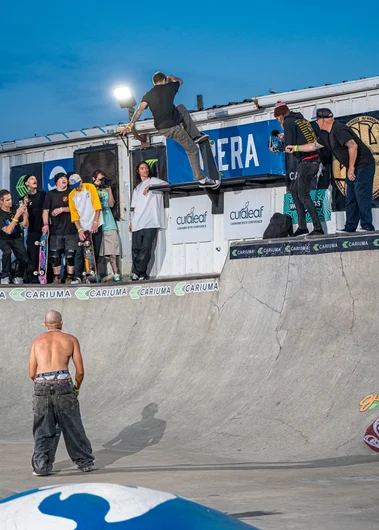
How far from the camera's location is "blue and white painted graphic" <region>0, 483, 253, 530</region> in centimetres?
239

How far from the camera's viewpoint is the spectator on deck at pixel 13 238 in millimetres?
16359

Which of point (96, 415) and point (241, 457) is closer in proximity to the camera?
point (241, 457)

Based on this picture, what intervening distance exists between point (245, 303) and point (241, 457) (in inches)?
140

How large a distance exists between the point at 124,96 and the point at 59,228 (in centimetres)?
305

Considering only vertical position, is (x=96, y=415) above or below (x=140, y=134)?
below

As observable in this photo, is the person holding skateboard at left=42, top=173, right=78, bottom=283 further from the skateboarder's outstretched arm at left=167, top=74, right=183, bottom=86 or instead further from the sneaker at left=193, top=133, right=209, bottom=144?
the skateboarder's outstretched arm at left=167, top=74, right=183, bottom=86

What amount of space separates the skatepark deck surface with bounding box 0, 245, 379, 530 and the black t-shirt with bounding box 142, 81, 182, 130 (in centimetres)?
297

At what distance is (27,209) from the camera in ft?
55.6

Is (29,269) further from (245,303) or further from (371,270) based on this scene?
(371,270)

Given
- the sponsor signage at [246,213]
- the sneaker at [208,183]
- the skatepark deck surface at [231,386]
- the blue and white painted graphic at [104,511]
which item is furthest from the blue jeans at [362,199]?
the blue and white painted graphic at [104,511]

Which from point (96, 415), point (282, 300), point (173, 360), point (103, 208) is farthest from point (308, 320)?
point (103, 208)

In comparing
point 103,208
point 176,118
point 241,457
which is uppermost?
point 176,118

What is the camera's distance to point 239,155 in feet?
52.1

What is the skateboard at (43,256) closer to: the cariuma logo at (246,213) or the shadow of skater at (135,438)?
the cariuma logo at (246,213)
